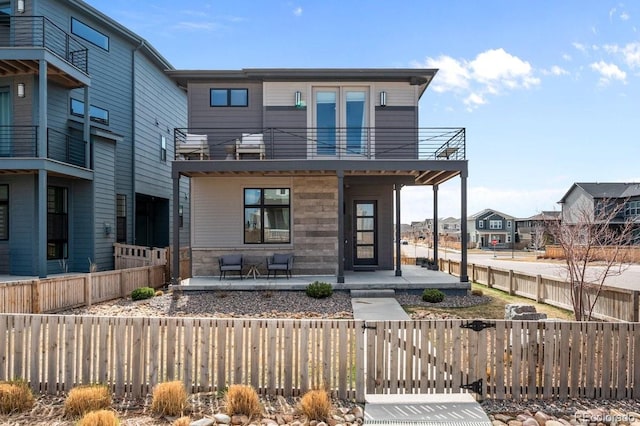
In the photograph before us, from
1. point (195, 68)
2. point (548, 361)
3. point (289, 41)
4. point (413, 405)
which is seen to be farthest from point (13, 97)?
point (548, 361)

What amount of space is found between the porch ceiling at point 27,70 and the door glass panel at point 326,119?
8.81 m

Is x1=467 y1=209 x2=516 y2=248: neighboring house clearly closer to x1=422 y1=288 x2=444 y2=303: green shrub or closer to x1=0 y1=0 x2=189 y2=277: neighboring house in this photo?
x1=422 y1=288 x2=444 y2=303: green shrub

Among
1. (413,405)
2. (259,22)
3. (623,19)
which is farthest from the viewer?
(259,22)

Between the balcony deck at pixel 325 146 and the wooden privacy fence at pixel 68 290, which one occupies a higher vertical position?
the balcony deck at pixel 325 146

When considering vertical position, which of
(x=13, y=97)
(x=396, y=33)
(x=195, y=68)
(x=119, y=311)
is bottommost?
(x=119, y=311)

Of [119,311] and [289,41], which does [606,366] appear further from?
[289,41]

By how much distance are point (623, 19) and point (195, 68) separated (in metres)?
13.4

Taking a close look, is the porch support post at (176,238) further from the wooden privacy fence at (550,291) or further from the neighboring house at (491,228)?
the neighboring house at (491,228)

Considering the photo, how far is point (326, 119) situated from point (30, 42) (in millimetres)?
10434

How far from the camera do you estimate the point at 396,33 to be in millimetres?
13930

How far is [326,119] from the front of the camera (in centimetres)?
1338

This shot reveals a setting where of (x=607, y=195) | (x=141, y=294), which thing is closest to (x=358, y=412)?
(x=141, y=294)

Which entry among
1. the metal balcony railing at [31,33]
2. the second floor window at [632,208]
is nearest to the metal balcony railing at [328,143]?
the metal balcony railing at [31,33]

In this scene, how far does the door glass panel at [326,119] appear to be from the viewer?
1332 centimetres
